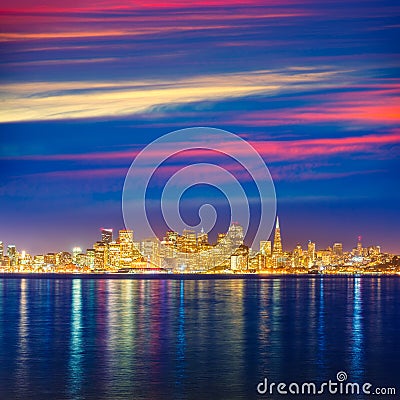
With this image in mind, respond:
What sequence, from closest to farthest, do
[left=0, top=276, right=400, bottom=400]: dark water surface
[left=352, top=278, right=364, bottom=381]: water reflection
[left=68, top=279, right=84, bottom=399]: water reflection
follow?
[left=68, top=279, right=84, bottom=399]: water reflection
[left=0, top=276, right=400, bottom=400]: dark water surface
[left=352, top=278, right=364, bottom=381]: water reflection

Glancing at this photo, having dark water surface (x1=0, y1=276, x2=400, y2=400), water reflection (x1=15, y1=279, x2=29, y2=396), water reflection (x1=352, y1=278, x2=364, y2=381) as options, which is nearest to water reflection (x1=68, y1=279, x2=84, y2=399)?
dark water surface (x1=0, y1=276, x2=400, y2=400)

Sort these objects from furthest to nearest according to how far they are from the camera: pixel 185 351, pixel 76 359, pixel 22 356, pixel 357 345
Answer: pixel 357 345 → pixel 185 351 → pixel 22 356 → pixel 76 359

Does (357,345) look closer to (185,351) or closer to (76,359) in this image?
(185,351)

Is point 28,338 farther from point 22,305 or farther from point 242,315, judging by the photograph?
point 22,305

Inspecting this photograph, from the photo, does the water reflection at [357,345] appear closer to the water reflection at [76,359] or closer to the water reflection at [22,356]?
the water reflection at [76,359]

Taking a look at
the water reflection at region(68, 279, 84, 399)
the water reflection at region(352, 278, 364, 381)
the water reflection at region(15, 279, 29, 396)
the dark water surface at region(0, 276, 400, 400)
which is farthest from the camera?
the water reflection at region(352, 278, 364, 381)

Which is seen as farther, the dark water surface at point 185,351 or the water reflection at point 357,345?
the water reflection at point 357,345

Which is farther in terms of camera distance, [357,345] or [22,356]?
[357,345]

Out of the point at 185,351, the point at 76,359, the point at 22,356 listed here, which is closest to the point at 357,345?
the point at 185,351

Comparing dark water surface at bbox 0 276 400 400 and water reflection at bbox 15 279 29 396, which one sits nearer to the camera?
dark water surface at bbox 0 276 400 400

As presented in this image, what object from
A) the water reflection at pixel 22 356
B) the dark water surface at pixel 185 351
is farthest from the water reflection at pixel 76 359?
the water reflection at pixel 22 356

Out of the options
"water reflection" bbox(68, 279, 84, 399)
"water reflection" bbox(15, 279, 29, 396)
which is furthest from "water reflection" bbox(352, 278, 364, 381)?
"water reflection" bbox(15, 279, 29, 396)

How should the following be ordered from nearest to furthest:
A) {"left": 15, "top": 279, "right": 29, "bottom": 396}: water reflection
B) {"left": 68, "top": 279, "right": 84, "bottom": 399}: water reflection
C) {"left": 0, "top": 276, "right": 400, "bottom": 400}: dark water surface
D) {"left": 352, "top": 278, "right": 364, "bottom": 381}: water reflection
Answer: {"left": 68, "top": 279, "right": 84, "bottom": 399}: water reflection, {"left": 0, "top": 276, "right": 400, "bottom": 400}: dark water surface, {"left": 15, "top": 279, "right": 29, "bottom": 396}: water reflection, {"left": 352, "top": 278, "right": 364, "bottom": 381}: water reflection

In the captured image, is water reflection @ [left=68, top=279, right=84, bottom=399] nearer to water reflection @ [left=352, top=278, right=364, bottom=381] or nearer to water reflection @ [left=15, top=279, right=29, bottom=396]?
water reflection @ [left=15, top=279, right=29, bottom=396]
